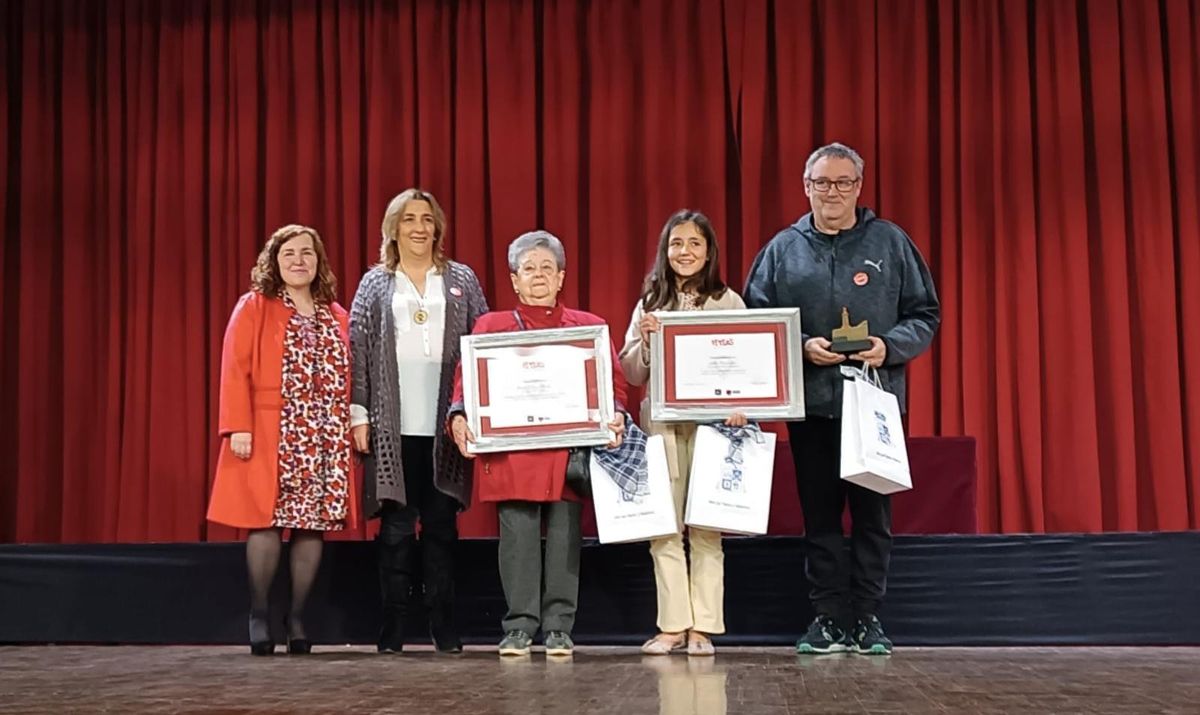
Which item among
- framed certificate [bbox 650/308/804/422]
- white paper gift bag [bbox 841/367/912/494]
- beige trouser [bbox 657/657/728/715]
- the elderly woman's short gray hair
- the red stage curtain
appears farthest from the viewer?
the red stage curtain

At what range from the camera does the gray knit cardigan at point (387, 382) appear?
4.13 metres

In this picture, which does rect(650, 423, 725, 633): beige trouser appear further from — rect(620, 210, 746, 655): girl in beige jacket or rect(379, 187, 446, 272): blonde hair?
rect(379, 187, 446, 272): blonde hair

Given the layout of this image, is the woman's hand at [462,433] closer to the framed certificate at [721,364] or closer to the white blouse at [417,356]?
the white blouse at [417,356]

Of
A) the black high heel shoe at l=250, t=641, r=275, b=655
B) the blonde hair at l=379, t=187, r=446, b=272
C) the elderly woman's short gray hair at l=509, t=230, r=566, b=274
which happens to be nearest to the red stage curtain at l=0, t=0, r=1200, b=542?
the blonde hair at l=379, t=187, r=446, b=272

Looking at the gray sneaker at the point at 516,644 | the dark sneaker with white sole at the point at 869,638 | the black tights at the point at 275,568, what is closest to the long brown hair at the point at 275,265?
the black tights at the point at 275,568

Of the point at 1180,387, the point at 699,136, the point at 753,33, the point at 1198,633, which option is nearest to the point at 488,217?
the point at 699,136

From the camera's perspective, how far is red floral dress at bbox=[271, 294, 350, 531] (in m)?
4.14

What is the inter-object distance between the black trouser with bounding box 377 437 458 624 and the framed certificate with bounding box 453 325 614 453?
0.99 feet

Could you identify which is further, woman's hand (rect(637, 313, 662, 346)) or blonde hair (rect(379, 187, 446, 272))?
blonde hair (rect(379, 187, 446, 272))

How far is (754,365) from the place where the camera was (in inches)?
156

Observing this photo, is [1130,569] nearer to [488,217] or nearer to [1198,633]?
[1198,633]

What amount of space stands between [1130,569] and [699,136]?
2.86 metres

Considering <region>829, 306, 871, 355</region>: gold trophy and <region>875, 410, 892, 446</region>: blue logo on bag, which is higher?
<region>829, 306, 871, 355</region>: gold trophy

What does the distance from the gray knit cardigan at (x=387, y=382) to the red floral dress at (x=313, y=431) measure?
0.06m
